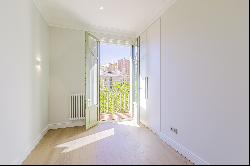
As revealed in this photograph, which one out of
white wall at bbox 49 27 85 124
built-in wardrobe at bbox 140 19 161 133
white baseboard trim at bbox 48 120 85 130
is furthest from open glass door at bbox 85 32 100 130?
built-in wardrobe at bbox 140 19 161 133

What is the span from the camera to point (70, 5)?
3002mm

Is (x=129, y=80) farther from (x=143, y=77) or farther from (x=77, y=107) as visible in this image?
(x=77, y=107)

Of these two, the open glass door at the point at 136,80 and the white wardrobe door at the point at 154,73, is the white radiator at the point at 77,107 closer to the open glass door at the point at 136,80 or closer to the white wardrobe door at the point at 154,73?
the open glass door at the point at 136,80

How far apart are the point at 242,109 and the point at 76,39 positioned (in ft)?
12.1

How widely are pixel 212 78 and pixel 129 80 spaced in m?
1.04

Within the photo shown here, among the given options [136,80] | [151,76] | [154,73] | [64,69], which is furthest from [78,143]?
[136,80]

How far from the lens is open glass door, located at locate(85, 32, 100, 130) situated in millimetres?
3777

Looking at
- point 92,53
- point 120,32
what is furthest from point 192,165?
point 120,32

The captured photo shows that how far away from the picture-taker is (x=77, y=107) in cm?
406

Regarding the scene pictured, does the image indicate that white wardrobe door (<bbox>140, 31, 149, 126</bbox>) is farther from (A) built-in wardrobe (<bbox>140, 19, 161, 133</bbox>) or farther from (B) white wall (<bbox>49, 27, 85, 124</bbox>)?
(B) white wall (<bbox>49, 27, 85, 124</bbox>)

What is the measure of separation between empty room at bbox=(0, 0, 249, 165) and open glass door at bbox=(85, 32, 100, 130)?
0.08ft

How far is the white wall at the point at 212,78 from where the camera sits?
1485 mm

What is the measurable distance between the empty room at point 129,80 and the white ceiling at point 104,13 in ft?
0.07

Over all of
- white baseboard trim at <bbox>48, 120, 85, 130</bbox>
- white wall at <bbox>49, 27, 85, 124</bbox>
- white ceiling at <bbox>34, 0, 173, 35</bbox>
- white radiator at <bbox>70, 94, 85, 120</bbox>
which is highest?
white ceiling at <bbox>34, 0, 173, 35</bbox>
